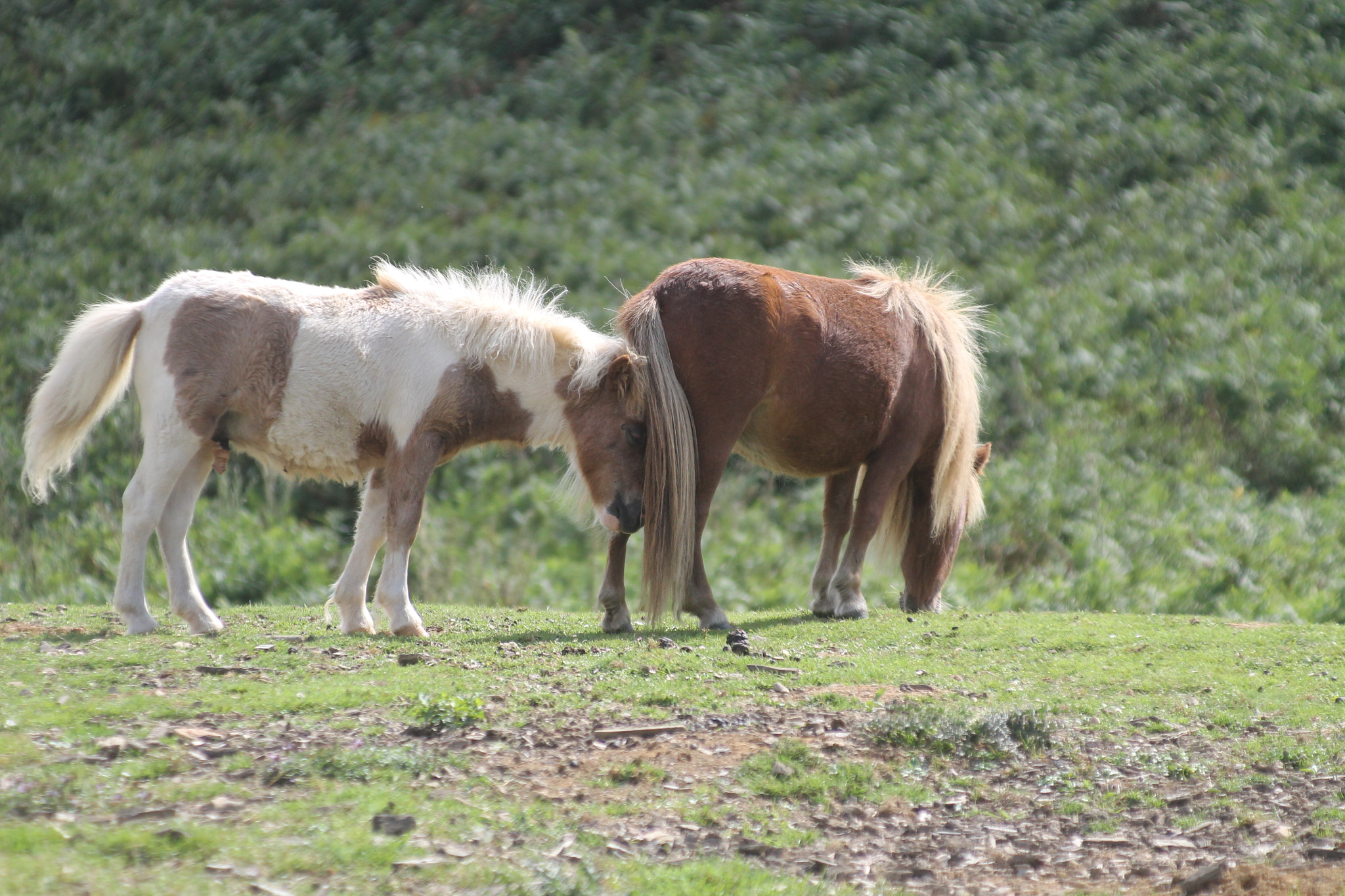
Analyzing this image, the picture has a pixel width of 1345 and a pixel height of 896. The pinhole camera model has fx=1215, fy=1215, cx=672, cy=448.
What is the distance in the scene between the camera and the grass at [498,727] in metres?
3.60

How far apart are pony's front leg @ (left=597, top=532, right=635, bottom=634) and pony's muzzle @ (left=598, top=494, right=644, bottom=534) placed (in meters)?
0.27

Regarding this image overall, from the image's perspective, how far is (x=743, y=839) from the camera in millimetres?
4055

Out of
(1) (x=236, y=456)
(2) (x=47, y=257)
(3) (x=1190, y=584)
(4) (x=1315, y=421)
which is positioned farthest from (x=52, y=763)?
(2) (x=47, y=257)

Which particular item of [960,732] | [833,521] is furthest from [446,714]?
[833,521]

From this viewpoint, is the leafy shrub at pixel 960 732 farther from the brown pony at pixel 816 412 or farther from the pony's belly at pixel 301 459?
the pony's belly at pixel 301 459

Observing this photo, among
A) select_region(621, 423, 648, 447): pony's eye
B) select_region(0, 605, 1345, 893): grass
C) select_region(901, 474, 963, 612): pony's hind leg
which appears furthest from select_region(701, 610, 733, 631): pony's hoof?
select_region(901, 474, 963, 612): pony's hind leg

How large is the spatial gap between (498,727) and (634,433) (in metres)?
2.32

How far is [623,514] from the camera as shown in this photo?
22.0ft

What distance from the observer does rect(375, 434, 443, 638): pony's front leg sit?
6438 mm

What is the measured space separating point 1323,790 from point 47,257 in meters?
18.2

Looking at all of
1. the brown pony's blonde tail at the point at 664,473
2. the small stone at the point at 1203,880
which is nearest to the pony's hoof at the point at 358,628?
the brown pony's blonde tail at the point at 664,473

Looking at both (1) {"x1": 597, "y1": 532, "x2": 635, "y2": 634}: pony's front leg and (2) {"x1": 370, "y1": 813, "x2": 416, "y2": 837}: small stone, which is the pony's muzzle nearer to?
(1) {"x1": 597, "y1": 532, "x2": 635, "y2": 634}: pony's front leg

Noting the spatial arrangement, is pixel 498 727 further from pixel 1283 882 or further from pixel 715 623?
pixel 1283 882

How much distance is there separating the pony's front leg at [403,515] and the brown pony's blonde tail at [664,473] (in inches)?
46.6
